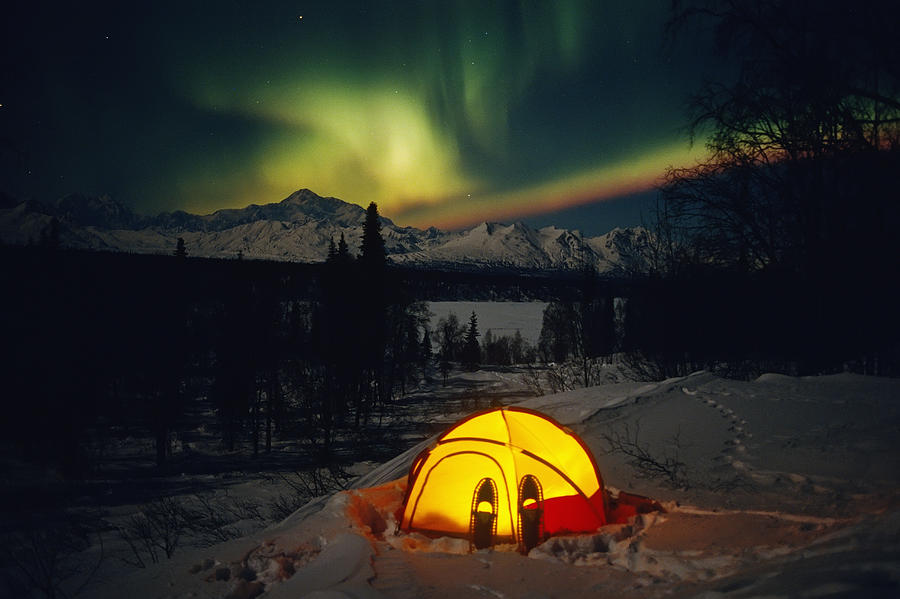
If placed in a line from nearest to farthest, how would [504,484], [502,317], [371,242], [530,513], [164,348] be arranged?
[530,513] → [504,484] → [164,348] → [371,242] → [502,317]

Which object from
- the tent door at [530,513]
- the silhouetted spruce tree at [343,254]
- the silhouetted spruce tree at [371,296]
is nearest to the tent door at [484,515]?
the tent door at [530,513]

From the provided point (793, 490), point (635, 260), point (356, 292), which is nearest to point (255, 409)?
point (356, 292)

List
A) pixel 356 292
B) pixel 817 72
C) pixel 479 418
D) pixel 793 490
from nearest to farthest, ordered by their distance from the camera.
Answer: pixel 793 490 → pixel 479 418 → pixel 817 72 → pixel 356 292

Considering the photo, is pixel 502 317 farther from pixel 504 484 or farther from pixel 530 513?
pixel 530 513

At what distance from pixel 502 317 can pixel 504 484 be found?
12500 centimetres

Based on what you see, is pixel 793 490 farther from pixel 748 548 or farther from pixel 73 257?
pixel 73 257

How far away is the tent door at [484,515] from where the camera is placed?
15.4ft

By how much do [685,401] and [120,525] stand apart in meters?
22.0

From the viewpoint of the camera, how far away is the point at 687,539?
4.09 meters

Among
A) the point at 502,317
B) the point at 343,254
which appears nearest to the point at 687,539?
the point at 343,254

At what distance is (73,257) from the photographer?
31109 mm

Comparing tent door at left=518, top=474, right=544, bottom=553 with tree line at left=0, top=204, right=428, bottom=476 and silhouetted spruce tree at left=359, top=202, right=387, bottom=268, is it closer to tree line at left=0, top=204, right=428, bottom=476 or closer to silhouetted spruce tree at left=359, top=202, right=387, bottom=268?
tree line at left=0, top=204, right=428, bottom=476

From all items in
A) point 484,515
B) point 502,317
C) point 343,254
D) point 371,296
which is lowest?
point 484,515

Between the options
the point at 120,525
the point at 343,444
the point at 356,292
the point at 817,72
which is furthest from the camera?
the point at 356,292
